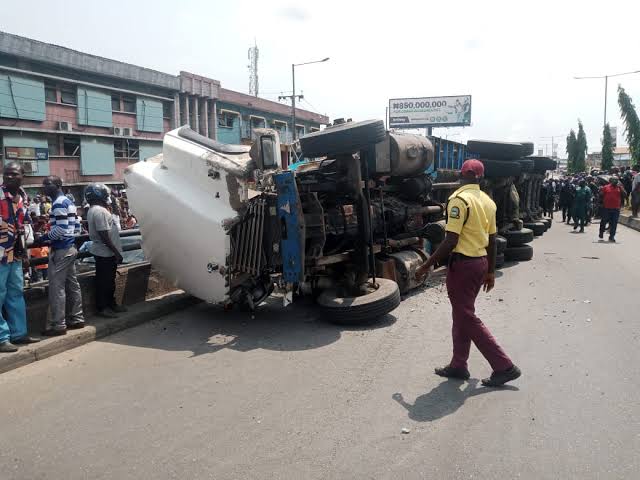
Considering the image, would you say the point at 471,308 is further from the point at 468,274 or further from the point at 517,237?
the point at 517,237

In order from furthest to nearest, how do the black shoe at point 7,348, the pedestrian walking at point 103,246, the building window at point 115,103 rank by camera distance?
the building window at point 115,103
the pedestrian walking at point 103,246
the black shoe at point 7,348

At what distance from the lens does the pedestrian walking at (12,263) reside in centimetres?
464

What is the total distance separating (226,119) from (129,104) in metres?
9.26

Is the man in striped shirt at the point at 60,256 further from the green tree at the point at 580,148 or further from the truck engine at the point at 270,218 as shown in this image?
the green tree at the point at 580,148

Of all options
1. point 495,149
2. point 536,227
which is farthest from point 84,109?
point 495,149

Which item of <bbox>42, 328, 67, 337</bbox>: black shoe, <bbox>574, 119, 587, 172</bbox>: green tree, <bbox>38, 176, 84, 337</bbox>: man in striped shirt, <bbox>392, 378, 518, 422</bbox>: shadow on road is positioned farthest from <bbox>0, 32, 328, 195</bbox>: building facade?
<bbox>574, 119, 587, 172</bbox>: green tree

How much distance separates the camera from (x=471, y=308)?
4.14m

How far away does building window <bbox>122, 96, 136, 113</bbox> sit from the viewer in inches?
1145

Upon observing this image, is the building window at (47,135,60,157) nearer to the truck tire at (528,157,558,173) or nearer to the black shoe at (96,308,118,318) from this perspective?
the truck tire at (528,157,558,173)

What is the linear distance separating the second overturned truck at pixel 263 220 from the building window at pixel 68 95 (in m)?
22.7


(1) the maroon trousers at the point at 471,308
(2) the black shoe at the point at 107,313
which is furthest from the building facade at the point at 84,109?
(1) the maroon trousers at the point at 471,308

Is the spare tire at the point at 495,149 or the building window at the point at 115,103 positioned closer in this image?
the spare tire at the point at 495,149

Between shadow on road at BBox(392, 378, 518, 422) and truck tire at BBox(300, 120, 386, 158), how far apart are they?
2851mm

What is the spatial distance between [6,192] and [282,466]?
354 cm
